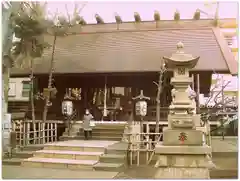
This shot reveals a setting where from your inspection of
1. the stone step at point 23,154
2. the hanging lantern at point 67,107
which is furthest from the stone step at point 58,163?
the hanging lantern at point 67,107

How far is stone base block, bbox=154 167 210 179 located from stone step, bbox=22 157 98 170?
1.55 metres

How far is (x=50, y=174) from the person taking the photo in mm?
4543

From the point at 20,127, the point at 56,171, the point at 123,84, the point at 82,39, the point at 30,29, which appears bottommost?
the point at 56,171

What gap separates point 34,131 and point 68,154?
4.06 ft

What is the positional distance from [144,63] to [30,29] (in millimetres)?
3311

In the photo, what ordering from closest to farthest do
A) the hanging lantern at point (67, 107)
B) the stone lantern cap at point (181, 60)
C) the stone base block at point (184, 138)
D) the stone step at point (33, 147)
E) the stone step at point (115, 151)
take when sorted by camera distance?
the stone base block at point (184, 138) < the stone lantern cap at point (181, 60) < the stone step at point (115, 151) < the stone step at point (33, 147) < the hanging lantern at point (67, 107)

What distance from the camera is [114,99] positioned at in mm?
8383

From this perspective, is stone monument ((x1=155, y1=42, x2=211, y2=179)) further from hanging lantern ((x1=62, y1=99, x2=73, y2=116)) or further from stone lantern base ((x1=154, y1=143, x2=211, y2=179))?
hanging lantern ((x1=62, y1=99, x2=73, y2=116))

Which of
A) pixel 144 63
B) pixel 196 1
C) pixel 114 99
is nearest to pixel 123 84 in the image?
pixel 114 99

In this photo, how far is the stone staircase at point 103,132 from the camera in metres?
6.95

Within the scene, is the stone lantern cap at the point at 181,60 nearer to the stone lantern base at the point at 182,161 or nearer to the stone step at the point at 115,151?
the stone lantern base at the point at 182,161

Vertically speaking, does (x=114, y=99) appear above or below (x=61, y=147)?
above

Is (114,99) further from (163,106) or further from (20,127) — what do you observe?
(20,127)

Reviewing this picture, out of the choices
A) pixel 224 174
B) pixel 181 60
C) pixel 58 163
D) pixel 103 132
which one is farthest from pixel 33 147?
pixel 224 174
